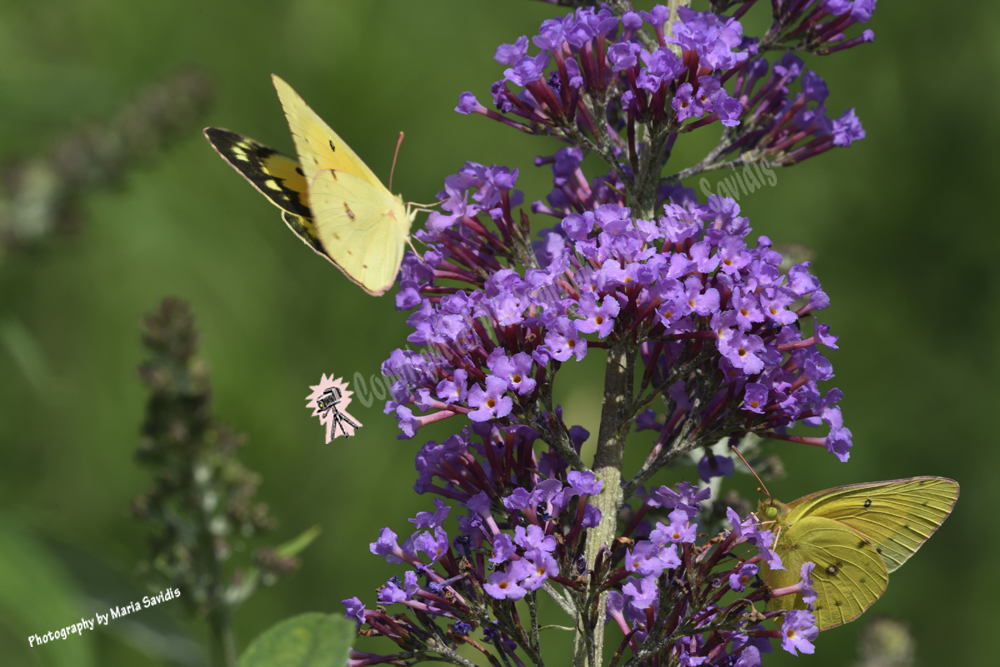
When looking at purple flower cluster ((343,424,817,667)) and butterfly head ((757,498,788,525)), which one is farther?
butterfly head ((757,498,788,525))

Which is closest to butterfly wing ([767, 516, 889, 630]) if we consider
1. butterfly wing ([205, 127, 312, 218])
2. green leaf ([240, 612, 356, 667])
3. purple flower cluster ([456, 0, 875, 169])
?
purple flower cluster ([456, 0, 875, 169])

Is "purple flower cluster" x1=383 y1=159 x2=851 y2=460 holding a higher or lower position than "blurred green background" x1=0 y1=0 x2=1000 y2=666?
lower

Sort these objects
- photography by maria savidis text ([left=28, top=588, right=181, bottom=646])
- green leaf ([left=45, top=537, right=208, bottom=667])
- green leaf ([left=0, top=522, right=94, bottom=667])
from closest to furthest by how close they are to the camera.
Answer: green leaf ([left=0, top=522, right=94, bottom=667]), green leaf ([left=45, top=537, right=208, bottom=667]), photography by maria savidis text ([left=28, top=588, right=181, bottom=646])

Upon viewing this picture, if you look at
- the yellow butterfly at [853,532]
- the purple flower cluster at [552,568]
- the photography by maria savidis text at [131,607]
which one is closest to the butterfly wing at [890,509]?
the yellow butterfly at [853,532]

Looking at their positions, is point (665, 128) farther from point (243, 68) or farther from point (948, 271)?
point (243, 68)

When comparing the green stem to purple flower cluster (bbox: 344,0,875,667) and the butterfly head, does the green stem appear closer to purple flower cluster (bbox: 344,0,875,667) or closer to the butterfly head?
purple flower cluster (bbox: 344,0,875,667)

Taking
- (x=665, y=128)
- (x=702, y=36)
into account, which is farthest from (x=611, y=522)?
(x=702, y=36)

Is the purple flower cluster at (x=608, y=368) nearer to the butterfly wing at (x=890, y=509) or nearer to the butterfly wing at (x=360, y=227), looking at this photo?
the butterfly wing at (x=890, y=509)
